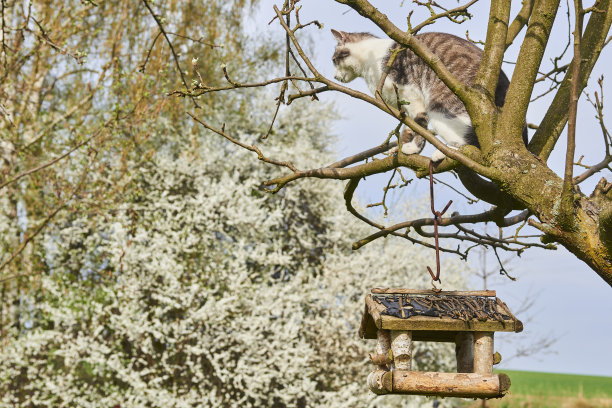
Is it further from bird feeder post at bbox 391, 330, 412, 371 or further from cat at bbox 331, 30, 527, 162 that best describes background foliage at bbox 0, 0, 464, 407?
bird feeder post at bbox 391, 330, 412, 371

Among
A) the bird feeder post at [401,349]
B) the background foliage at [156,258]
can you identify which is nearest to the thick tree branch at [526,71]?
the bird feeder post at [401,349]

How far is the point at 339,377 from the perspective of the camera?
8.55 meters

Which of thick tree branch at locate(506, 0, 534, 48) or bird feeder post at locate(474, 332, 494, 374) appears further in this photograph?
thick tree branch at locate(506, 0, 534, 48)

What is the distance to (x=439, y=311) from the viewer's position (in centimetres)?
229

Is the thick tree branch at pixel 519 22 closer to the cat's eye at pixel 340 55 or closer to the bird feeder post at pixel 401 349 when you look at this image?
the cat's eye at pixel 340 55

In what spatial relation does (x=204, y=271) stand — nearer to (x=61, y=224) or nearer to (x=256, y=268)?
(x=256, y=268)

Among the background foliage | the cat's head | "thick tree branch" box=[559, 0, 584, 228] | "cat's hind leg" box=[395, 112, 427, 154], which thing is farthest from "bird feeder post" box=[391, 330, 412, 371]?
the background foliage

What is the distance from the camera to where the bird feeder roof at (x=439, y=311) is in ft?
7.32

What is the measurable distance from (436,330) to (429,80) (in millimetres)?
1764

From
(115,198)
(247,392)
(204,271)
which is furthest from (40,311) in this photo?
(247,392)

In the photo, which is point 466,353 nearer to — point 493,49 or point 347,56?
point 493,49

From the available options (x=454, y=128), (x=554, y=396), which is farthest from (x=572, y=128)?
(x=554, y=396)

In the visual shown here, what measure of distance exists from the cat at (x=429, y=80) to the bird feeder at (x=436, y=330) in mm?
781

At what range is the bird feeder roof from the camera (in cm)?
223
